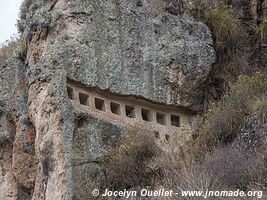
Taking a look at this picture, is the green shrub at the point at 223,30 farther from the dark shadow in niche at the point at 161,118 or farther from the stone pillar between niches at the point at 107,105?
the stone pillar between niches at the point at 107,105

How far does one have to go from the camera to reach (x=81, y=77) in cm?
1546

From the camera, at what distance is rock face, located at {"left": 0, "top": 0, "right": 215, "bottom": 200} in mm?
14805

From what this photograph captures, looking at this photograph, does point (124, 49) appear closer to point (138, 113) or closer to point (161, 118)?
point (138, 113)

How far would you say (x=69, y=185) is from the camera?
1425cm

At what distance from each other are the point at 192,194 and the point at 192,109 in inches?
208

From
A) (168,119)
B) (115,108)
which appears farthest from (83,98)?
(168,119)

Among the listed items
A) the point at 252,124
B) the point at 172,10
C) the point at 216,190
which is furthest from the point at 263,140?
the point at 172,10

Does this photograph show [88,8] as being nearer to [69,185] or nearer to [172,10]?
[172,10]

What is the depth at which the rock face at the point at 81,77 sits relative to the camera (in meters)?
14.8

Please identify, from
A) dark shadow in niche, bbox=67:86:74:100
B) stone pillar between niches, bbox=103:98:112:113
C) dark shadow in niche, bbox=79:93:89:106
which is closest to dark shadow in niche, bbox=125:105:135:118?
stone pillar between niches, bbox=103:98:112:113

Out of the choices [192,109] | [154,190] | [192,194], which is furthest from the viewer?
[192,109]

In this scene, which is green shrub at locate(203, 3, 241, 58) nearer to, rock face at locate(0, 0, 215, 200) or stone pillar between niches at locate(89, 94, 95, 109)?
rock face at locate(0, 0, 215, 200)

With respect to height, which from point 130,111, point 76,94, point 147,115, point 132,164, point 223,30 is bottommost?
point 132,164

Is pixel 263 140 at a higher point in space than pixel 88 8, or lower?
lower
